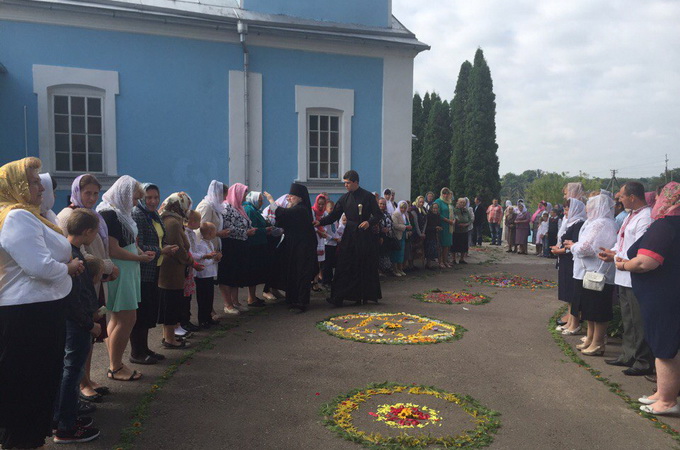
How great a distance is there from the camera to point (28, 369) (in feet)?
11.2

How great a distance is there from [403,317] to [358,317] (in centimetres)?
70

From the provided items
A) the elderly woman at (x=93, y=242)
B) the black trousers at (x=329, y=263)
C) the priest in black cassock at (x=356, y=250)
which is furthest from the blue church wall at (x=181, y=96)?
the elderly woman at (x=93, y=242)

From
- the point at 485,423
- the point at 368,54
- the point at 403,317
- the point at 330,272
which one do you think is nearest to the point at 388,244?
the point at 330,272

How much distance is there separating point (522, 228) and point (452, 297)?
9382 mm

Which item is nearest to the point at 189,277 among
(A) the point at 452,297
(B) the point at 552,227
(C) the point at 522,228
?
(A) the point at 452,297

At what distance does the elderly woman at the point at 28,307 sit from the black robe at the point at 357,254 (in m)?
5.86

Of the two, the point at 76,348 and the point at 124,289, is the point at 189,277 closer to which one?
the point at 124,289

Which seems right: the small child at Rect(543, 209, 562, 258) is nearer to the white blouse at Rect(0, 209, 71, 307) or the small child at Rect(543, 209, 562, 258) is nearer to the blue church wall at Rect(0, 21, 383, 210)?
the blue church wall at Rect(0, 21, 383, 210)

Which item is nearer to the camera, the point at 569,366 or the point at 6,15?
the point at 569,366

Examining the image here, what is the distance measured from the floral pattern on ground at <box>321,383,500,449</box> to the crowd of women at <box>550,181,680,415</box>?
1591mm

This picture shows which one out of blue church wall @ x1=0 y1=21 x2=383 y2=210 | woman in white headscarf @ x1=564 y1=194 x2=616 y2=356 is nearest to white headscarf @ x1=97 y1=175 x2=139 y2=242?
woman in white headscarf @ x1=564 y1=194 x2=616 y2=356

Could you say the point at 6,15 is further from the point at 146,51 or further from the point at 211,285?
the point at 211,285

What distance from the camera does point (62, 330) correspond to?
3.57m

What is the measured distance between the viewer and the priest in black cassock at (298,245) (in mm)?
8625
